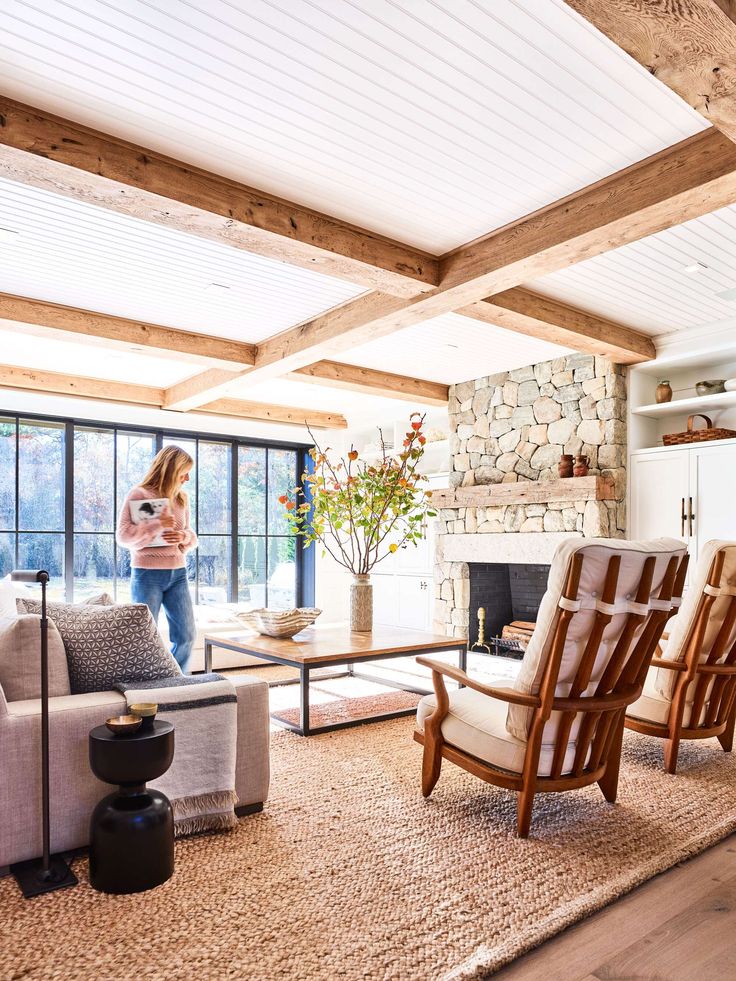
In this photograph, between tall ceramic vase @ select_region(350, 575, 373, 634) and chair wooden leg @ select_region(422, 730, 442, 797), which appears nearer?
chair wooden leg @ select_region(422, 730, 442, 797)

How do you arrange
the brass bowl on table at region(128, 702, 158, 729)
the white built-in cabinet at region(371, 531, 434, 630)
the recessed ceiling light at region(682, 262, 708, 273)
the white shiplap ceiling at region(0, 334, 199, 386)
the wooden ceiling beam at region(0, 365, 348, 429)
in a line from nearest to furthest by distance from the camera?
the brass bowl on table at region(128, 702, 158, 729)
the recessed ceiling light at region(682, 262, 708, 273)
the white shiplap ceiling at region(0, 334, 199, 386)
the wooden ceiling beam at region(0, 365, 348, 429)
the white built-in cabinet at region(371, 531, 434, 630)

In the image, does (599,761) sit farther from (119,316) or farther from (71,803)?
(119,316)

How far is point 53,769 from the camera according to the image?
6.70 feet

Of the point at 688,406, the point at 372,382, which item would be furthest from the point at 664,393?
the point at 372,382

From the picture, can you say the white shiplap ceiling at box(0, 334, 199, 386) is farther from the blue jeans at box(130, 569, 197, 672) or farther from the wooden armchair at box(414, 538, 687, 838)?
the wooden armchair at box(414, 538, 687, 838)

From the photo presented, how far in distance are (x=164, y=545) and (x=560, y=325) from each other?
8.53 ft

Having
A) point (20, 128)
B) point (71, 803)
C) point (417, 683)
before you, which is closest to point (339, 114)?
point (20, 128)

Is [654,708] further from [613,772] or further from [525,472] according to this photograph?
[525,472]

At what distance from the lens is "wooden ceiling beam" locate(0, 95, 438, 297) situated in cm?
233

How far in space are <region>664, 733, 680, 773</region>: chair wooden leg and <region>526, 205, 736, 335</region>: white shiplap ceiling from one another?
2.22m

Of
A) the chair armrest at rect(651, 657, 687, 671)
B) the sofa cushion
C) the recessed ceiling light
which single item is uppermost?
the recessed ceiling light

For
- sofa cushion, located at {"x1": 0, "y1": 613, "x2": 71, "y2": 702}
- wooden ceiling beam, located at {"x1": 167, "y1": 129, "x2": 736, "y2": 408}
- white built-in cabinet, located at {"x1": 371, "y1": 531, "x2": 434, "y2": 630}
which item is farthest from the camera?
white built-in cabinet, located at {"x1": 371, "y1": 531, "x2": 434, "y2": 630}

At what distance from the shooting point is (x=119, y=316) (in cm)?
436

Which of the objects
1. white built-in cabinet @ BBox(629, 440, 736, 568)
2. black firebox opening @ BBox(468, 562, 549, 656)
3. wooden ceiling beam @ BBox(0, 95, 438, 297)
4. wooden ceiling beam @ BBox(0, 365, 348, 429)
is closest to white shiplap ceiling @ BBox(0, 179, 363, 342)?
wooden ceiling beam @ BBox(0, 95, 438, 297)
